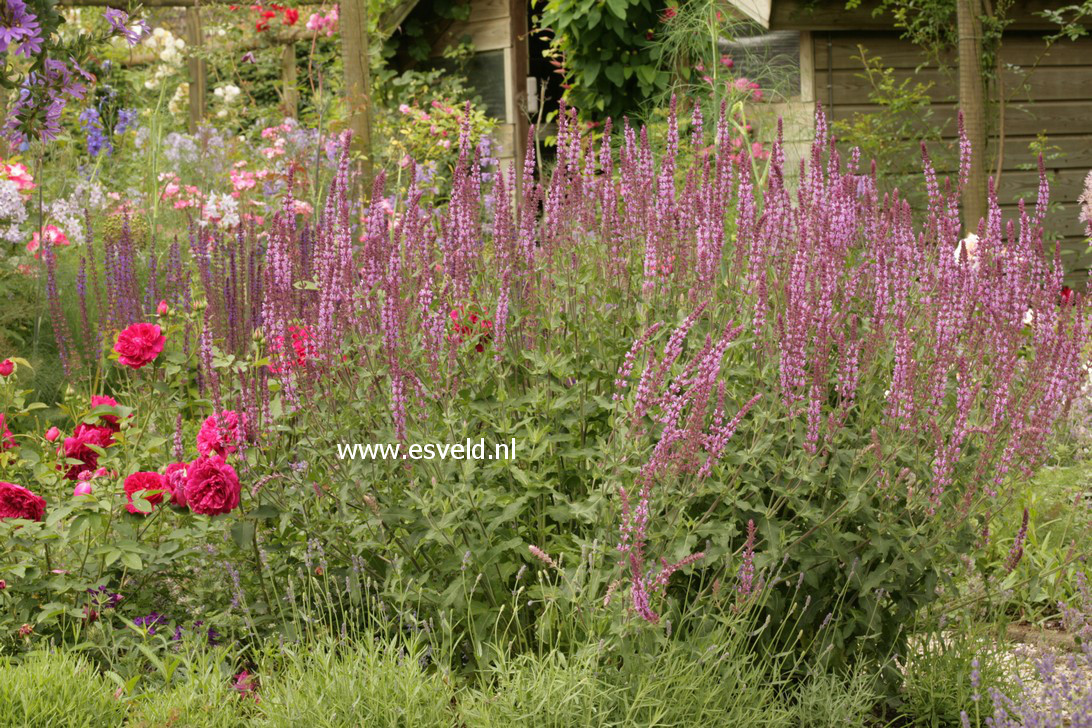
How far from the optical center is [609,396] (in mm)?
3477

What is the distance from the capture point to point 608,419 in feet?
10.2

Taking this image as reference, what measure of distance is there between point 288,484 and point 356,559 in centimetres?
37

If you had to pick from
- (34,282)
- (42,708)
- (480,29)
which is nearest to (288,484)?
(42,708)

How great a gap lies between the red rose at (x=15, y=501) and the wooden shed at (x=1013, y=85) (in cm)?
733

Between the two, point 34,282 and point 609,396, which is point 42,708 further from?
point 34,282

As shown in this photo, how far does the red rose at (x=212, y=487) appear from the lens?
319cm

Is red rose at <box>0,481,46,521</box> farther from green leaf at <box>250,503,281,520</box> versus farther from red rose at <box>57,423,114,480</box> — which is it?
green leaf at <box>250,503,281,520</box>

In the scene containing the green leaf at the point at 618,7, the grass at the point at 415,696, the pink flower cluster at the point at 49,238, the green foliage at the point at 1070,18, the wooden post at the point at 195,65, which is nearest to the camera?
the grass at the point at 415,696

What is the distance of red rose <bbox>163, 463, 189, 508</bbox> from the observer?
131 inches

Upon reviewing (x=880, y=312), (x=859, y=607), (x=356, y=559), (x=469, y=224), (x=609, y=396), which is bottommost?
(x=859, y=607)

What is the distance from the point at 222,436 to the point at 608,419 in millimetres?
1112

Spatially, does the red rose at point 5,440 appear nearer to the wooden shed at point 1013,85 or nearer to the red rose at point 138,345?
the red rose at point 138,345

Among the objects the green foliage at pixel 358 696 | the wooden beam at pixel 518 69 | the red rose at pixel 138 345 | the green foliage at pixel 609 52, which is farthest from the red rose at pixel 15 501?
the wooden beam at pixel 518 69

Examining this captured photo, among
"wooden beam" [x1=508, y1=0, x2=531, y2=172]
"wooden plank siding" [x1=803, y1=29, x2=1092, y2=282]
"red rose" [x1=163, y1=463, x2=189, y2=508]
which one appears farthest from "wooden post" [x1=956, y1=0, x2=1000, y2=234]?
"red rose" [x1=163, y1=463, x2=189, y2=508]
